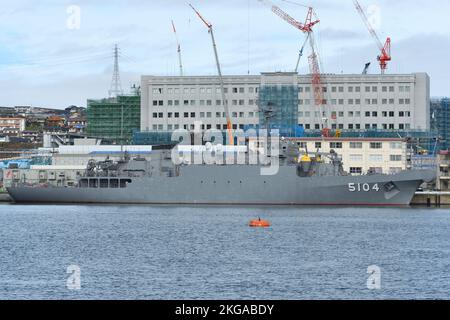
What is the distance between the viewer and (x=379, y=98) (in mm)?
99875

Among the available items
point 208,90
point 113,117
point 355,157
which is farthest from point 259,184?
point 113,117

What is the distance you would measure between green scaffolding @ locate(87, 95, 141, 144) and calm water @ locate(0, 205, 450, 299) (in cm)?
6300

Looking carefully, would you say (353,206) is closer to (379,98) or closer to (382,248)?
(382,248)

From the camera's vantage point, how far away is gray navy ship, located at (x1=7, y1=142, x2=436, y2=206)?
6059cm

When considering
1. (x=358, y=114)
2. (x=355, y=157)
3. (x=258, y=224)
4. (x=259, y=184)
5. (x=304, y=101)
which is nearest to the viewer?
(x=258, y=224)

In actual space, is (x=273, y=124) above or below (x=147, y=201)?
above

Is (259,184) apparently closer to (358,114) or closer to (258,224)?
(258,224)

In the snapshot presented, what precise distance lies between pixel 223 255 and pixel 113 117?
88997mm

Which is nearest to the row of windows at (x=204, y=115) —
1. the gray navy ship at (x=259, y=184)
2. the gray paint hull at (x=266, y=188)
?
the gray navy ship at (x=259, y=184)

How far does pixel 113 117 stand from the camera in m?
116

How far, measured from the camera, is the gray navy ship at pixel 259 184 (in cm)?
6059

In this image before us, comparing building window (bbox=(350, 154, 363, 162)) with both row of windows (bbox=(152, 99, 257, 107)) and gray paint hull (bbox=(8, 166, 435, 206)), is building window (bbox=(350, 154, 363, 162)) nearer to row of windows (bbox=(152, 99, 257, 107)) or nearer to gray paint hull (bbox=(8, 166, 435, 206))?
gray paint hull (bbox=(8, 166, 435, 206))

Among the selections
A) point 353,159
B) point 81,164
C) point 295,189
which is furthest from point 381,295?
point 81,164

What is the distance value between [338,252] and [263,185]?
30378 mm
